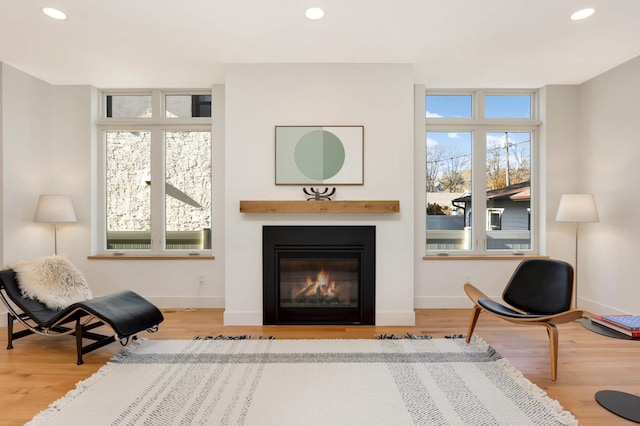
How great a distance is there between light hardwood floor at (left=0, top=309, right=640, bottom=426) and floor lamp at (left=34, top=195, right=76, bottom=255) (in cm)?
117

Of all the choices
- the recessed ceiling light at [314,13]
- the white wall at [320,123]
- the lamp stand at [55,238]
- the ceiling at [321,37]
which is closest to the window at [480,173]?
the ceiling at [321,37]

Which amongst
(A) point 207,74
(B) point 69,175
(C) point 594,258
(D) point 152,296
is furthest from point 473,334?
(B) point 69,175

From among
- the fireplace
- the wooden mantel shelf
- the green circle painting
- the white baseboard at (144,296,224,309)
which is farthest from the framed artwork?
the white baseboard at (144,296,224,309)

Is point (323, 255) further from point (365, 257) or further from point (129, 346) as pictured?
point (129, 346)

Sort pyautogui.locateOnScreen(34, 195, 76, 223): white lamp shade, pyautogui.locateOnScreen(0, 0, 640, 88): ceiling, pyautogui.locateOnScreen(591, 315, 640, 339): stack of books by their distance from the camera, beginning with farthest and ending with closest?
pyautogui.locateOnScreen(34, 195, 76, 223): white lamp shade < pyautogui.locateOnScreen(0, 0, 640, 88): ceiling < pyautogui.locateOnScreen(591, 315, 640, 339): stack of books

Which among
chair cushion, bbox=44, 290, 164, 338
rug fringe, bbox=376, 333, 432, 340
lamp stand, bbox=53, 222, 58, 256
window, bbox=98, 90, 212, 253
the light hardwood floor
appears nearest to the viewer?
the light hardwood floor

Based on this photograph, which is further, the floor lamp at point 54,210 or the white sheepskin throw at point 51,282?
the floor lamp at point 54,210

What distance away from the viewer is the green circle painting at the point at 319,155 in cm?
367

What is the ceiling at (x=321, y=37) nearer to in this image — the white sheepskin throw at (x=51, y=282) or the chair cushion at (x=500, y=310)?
the white sheepskin throw at (x=51, y=282)

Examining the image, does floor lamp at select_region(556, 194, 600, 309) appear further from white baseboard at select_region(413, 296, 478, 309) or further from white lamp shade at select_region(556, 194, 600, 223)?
white baseboard at select_region(413, 296, 478, 309)

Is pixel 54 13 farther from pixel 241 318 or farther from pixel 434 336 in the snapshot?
pixel 434 336

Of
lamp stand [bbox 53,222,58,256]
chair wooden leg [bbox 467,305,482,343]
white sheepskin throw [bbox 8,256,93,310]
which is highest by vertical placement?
lamp stand [bbox 53,222,58,256]

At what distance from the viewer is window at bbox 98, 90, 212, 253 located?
4469 millimetres

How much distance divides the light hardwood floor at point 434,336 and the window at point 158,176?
→ 3.37 feet
